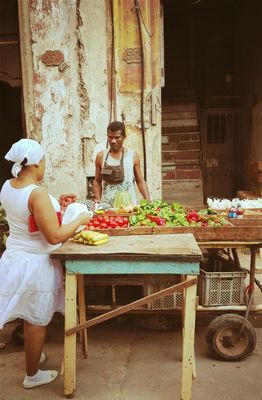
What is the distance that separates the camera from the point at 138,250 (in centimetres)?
284

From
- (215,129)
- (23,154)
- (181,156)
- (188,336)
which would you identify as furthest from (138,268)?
(215,129)

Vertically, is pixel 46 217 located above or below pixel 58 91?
below

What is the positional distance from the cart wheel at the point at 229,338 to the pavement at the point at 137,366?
0.29ft

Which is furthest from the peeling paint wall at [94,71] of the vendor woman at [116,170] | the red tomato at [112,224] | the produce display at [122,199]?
the red tomato at [112,224]

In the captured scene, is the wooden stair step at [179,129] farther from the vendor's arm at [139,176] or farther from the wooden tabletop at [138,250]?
the wooden tabletop at [138,250]

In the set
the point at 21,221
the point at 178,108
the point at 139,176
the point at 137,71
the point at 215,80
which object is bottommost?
the point at 21,221

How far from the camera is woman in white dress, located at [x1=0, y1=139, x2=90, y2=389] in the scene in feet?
9.31

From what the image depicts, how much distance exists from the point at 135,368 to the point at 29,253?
144 cm

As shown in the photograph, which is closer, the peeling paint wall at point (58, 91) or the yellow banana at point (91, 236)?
the yellow banana at point (91, 236)

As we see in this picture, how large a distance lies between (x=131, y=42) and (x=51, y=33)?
3.98ft

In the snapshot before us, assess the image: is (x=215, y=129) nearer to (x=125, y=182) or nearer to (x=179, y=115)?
(x=179, y=115)

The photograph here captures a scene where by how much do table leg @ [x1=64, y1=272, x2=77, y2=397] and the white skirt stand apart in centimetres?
21

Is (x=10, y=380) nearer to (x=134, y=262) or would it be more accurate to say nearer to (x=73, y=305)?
Result: (x=73, y=305)

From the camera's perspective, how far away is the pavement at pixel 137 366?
310 cm
